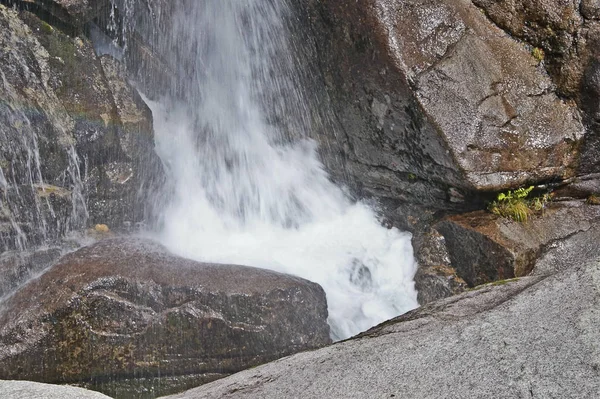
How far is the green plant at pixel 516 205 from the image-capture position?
823cm

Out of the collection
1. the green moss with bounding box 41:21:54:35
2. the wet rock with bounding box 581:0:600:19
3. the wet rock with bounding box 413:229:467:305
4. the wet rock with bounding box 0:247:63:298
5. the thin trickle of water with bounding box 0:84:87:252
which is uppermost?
the green moss with bounding box 41:21:54:35

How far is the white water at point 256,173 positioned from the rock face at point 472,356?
3810mm

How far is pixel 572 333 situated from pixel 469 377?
74 centimetres

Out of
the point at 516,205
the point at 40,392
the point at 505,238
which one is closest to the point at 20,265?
the point at 40,392

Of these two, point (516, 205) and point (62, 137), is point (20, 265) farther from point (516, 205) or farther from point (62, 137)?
point (516, 205)

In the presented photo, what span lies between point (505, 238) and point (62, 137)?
5.95m

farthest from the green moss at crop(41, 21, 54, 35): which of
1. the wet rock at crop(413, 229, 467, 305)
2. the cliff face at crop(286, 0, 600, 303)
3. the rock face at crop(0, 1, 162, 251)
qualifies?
the wet rock at crop(413, 229, 467, 305)

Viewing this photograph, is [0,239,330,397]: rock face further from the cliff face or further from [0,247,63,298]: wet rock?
the cliff face

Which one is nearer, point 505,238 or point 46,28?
point 505,238

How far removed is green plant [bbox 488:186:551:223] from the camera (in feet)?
27.0

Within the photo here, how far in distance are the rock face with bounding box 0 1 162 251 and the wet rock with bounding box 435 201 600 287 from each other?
4.58 meters

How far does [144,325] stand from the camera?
7090mm

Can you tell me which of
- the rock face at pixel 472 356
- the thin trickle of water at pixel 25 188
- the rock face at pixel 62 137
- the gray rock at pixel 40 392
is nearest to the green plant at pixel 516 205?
the rock face at pixel 472 356

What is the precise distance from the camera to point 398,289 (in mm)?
8680
